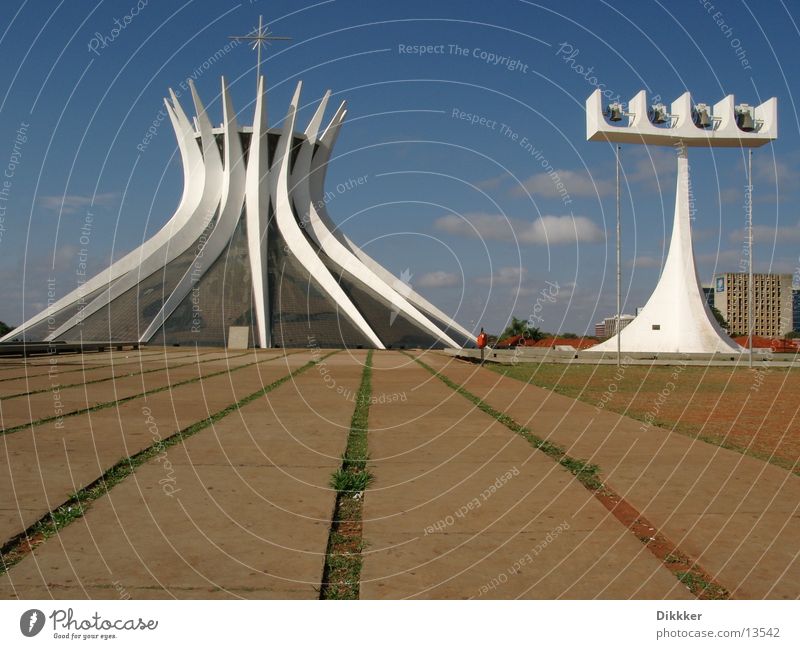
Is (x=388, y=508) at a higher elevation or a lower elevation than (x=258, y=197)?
lower

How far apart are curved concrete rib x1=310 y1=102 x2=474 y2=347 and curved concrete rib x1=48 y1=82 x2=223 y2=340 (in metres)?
3.81

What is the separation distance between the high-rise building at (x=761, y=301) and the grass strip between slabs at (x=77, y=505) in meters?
13.2

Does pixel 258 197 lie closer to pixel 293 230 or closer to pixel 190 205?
pixel 293 230

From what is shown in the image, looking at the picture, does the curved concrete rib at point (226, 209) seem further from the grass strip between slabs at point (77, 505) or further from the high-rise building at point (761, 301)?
the grass strip between slabs at point (77, 505)

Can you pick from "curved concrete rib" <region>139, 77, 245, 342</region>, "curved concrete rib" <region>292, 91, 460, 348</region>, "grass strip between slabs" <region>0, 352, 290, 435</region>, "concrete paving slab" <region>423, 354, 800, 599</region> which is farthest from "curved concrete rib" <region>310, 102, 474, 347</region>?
"concrete paving slab" <region>423, 354, 800, 599</region>

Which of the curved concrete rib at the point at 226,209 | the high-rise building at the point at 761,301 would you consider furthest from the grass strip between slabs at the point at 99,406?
the curved concrete rib at the point at 226,209

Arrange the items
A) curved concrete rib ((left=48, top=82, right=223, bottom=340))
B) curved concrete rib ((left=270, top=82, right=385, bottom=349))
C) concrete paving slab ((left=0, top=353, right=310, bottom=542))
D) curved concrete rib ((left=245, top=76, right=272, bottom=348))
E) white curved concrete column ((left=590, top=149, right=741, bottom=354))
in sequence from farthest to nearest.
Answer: curved concrete rib ((left=48, top=82, right=223, bottom=340)) < curved concrete rib ((left=245, top=76, right=272, bottom=348)) < curved concrete rib ((left=270, top=82, right=385, bottom=349)) < white curved concrete column ((left=590, top=149, right=741, bottom=354)) < concrete paving slab ((left=0, top=353, right=310, bottom=542))

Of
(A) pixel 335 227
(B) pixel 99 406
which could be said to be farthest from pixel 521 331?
(B) pixel 99 406

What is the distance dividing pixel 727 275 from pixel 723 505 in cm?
2957

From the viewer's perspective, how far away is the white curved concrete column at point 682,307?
20250 mm

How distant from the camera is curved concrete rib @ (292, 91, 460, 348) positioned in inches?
1082

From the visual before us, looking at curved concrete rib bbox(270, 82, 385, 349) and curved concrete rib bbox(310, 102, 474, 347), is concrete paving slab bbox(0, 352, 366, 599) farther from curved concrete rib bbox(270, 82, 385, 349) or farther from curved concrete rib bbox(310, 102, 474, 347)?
curved concrete rib bbox(310, 102, 474, 347)

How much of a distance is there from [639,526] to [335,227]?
28086mm

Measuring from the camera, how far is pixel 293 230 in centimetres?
2811
